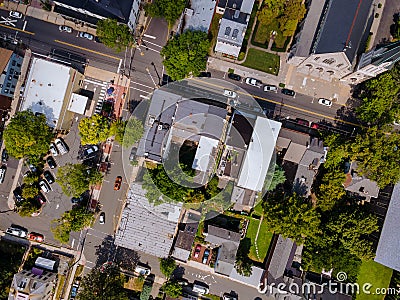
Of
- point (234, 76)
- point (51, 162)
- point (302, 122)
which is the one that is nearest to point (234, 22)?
point (234, 76)

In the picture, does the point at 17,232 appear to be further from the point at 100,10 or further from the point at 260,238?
the point at 260,238

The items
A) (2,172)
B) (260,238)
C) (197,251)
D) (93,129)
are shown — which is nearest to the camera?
(93,129)

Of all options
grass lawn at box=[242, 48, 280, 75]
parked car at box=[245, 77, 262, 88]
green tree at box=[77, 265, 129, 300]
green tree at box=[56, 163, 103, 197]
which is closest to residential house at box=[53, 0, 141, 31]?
grass lawn at box=[242, 48, 280, 75]

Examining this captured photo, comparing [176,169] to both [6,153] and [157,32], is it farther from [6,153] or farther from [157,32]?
[6,153]

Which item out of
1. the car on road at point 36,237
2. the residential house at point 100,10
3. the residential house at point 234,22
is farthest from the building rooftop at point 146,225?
the residential house at point 234,22

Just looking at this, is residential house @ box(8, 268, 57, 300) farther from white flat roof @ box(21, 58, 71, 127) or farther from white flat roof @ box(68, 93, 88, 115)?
white flat roof @ box(68, 93, 88, 115)

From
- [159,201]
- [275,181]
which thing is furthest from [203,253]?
[275,181]

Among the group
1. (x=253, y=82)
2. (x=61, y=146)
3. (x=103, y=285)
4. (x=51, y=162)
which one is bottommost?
(x=103, y=285)
